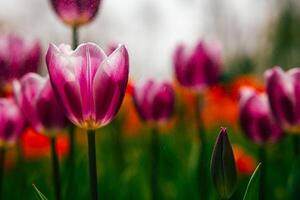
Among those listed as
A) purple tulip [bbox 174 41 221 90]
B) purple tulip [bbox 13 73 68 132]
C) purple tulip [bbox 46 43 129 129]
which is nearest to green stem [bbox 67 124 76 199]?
purple tulip [bbox 13 73 68 132]

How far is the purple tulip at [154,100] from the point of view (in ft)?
5.49

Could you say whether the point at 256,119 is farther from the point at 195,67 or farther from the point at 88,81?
the point at 88,81

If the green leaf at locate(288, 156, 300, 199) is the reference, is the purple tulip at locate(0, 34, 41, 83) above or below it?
above

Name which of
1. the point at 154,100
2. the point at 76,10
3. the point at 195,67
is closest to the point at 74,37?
the point at 76,10

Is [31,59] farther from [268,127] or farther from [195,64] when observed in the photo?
[268,127]

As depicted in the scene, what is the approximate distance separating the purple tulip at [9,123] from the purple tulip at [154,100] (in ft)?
1.03

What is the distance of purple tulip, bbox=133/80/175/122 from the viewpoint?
167 cm

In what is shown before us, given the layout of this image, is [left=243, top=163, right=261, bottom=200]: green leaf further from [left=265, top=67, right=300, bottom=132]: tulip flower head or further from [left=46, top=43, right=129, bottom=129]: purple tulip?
[left=265, top=67, right=300, bottom=132]: tulip flower head

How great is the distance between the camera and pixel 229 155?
100 centimetres

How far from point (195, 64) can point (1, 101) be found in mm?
636

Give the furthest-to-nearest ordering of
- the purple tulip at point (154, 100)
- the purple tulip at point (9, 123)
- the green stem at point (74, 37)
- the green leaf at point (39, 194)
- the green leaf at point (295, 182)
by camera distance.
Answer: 1. the purple tulip at point (154, 100)
2. the purple tulip at point (9, 123)
3. the green stem at point (74, 37)
4. the green leaf at point (295, 182)
5. the green leaf at point (39, 194)

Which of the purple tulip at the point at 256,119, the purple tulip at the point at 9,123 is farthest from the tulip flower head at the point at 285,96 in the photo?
the purple tulip at the point at 9,123

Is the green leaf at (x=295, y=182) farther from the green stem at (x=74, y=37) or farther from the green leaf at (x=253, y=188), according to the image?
the green stem at (x=74, y=37)

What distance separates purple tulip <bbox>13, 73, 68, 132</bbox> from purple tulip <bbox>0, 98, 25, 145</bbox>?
14cm
